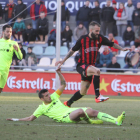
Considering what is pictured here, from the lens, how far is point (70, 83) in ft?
53.0

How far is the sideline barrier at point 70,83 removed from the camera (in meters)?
15.8

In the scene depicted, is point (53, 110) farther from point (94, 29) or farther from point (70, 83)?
point (70, 83)

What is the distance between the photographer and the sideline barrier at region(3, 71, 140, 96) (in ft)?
51.7

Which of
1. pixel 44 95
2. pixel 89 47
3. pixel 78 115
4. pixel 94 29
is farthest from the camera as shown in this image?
pixel 89 47

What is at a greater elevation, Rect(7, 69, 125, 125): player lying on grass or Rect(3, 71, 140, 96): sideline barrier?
Rect(7, 69, 125, 125): player lying on grass

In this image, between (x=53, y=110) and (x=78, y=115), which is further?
(x=53, y=110)

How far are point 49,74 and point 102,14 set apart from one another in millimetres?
4432

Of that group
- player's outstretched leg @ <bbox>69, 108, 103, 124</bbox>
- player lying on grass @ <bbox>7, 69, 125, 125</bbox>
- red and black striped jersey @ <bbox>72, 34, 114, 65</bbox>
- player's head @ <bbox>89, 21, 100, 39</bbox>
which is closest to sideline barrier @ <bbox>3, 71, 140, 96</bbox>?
red and black striped jersey @ <bbox>72, 34, 114, 65</bbox>

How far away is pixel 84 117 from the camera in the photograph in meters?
6.43

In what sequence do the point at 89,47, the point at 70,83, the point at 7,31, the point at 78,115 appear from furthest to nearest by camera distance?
the point at 70,83 < the point at 7,31 < the point at 89,47 < the point at 78,115

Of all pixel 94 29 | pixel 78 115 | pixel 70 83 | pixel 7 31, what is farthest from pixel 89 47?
pixel 70 83

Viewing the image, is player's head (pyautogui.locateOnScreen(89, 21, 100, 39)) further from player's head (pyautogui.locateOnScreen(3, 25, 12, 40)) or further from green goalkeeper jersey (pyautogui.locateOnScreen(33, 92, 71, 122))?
green goalkeeper jersey (pyautogui.locateOnScreen(33, 92, 71, 122))

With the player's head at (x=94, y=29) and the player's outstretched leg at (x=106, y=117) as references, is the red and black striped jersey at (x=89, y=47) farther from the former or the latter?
the player's outstretched leg at (x=106, y=117)

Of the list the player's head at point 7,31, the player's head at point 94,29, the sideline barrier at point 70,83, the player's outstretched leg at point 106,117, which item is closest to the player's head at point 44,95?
the player's outstretched leg at point 106,117
